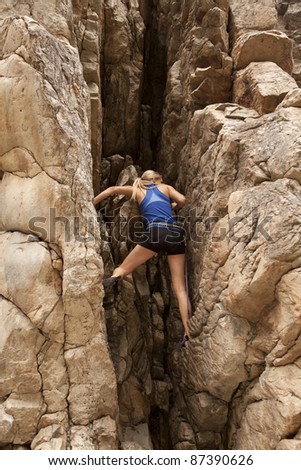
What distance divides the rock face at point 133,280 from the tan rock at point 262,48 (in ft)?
0.52

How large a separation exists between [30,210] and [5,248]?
1.86ft

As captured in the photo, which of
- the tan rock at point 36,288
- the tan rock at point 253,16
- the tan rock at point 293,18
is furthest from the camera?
the tan rock at point 293,18

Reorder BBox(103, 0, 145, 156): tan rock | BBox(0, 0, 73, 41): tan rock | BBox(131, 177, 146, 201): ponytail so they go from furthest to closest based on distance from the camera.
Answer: BBox(103, 0, 145, 156): tan rock < BBox(131, 177, 146, 201): ponytail < BBox(0, 0, 73, 41): tan rock

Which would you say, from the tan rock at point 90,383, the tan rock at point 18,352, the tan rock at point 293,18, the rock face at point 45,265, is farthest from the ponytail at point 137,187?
the tan rock at point 293,18

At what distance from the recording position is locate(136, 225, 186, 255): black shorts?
6.10 metres

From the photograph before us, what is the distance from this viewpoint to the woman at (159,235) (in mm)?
6094

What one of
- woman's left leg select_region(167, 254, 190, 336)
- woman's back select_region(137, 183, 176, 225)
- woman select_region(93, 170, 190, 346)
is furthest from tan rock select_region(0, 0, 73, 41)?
woman's left leg select_region(167, 254, 190, 336)

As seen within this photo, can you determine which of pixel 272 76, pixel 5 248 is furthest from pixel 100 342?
pixel 272 76

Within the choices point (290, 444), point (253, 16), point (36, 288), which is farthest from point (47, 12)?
point (290, 444)

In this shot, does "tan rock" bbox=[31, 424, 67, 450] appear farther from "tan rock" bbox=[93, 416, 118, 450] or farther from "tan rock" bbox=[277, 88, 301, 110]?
"tan rock" bbox=[277, 88, 301, 110]

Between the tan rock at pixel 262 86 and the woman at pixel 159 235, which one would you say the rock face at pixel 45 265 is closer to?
the woman at pixel 159 235

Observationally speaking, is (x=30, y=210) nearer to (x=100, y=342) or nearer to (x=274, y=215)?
(x=100, y=342)

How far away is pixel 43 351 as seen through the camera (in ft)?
14.7

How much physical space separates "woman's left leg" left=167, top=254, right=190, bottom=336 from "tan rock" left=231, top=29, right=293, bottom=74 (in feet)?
13.2
